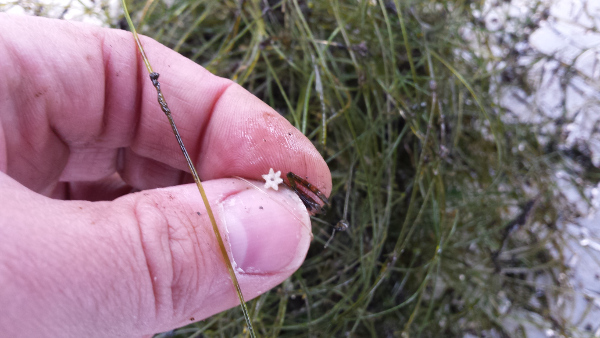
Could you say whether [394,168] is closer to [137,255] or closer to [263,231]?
[263,231]

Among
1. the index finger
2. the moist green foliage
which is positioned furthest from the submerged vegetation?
the index finger

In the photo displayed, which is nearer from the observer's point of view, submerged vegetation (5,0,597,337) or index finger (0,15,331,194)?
index finger (0,15,331,194)

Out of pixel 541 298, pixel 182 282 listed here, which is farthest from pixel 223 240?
pixel 541 298

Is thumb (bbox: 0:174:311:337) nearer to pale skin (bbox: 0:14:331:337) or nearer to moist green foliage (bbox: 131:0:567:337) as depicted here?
pale skin (bbox: 0:14:331:337)

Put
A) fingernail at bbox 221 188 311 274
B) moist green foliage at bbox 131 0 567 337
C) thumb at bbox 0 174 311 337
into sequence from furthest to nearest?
moist green foliage at bbox 131 0 567 337 → fingernail at bbox 221 188 311 274 → thumb at bbox 0 174 311 337

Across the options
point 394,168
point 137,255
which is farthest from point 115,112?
point 394,168

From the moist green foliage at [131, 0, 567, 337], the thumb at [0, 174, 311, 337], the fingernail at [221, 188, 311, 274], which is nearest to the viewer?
the thumb at [0, 174, 311, 337]

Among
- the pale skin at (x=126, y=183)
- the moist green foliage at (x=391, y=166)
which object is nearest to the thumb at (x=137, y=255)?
the pale skin at (x=126, y=183)
